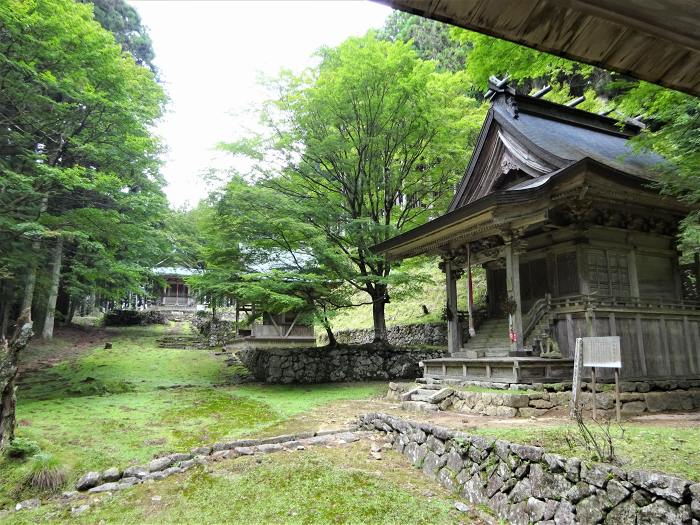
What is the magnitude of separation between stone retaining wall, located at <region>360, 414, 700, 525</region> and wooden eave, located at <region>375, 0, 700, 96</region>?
3191 millimetres

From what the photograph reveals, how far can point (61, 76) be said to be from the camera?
13.5 meters

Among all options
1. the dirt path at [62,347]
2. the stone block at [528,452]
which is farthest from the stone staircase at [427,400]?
the dirt path at [62,347]

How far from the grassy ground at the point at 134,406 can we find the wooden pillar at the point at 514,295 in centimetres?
509

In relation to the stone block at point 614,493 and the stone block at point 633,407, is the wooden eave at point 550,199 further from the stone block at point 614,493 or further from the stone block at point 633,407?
the stone block at point 614,493

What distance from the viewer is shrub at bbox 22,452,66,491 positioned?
5.69 meters

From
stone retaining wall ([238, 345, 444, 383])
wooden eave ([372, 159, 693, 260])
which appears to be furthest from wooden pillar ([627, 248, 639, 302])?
stone retaining wall ([238, 345, 444, 383])

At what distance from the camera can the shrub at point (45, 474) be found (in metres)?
5.69

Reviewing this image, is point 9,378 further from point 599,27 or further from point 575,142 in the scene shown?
point 575,142

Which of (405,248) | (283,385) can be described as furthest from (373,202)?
(283,385)

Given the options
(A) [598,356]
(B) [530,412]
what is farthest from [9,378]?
(B) [530,412]

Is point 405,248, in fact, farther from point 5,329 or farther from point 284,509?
point 5,329

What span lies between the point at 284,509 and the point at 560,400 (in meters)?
6.79

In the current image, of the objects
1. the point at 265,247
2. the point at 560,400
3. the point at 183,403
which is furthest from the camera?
the point at 265,247

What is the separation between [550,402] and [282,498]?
6.38 m
